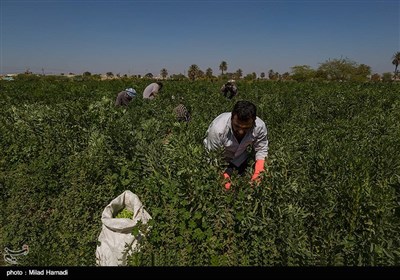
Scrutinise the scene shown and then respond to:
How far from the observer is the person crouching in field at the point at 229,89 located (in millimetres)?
10282

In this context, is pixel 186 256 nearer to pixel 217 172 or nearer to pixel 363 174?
pixel 217 172

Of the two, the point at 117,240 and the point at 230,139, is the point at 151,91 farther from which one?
the point at 117,240

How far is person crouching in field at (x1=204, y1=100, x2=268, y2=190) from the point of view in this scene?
2.97m

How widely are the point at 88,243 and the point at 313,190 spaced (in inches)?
97.9

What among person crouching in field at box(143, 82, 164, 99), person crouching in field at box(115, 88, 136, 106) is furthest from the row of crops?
person crouching in field at box(143, 82, 164, 99)

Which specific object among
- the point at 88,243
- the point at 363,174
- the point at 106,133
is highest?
the point at 106,133

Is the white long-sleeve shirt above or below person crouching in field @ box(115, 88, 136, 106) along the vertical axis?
below

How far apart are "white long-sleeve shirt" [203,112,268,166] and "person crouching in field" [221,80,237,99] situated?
7.02 metres

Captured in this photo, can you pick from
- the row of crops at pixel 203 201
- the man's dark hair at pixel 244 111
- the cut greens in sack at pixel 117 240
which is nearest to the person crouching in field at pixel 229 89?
the row of crops at pixel 203 201

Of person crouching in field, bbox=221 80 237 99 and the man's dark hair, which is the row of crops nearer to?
the man's dark hair

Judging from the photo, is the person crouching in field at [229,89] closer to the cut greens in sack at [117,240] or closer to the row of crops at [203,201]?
the row of crops at [203,201]

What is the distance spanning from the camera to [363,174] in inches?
109

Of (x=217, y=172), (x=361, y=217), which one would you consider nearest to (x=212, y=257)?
(x=217, y=172)
